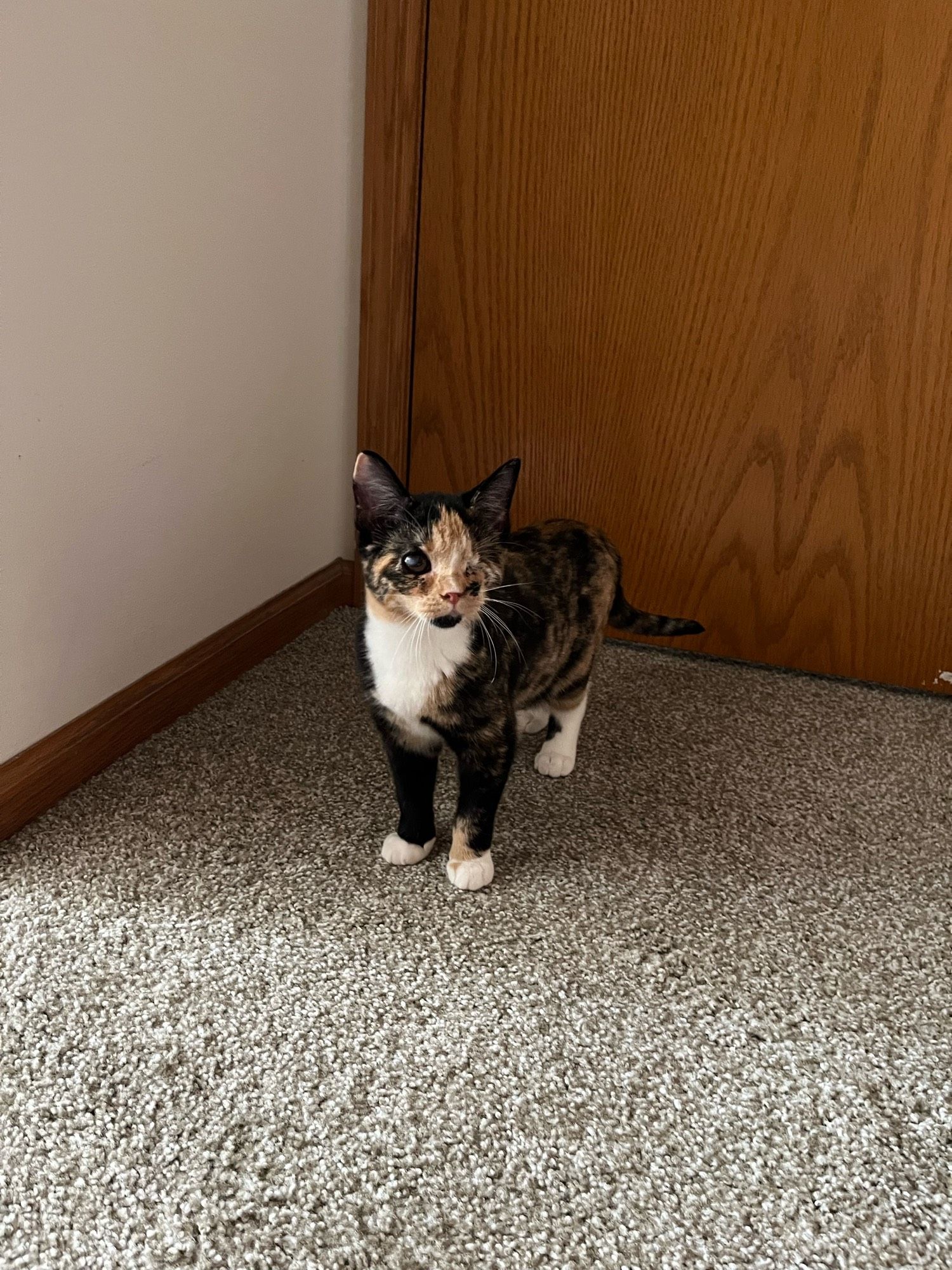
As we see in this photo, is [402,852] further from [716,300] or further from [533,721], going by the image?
[716,300]

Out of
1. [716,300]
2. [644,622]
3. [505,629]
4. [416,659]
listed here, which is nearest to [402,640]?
[416,659]

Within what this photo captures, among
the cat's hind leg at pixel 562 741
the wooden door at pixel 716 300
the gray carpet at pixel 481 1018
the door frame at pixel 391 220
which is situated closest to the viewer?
the gray carpet at pixel 481 1018

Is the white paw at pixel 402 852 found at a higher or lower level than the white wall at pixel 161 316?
lower

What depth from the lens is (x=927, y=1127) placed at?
918 mm

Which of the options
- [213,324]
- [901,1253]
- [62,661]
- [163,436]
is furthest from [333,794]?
[901,1253]

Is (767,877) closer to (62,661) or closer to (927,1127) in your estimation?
(927,1127)

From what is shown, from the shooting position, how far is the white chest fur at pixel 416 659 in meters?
1.13

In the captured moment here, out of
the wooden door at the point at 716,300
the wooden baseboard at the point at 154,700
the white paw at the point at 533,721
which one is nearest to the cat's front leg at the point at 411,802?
the white paw at the point at 533,721

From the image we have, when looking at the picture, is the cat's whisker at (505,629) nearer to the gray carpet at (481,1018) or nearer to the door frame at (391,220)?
the gray carpet at (481,1018)

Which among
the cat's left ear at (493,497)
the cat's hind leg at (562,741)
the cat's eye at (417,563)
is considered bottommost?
the cat's hind leg at (562,741)

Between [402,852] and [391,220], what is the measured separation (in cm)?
114

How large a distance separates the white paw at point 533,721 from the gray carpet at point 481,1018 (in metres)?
0.08

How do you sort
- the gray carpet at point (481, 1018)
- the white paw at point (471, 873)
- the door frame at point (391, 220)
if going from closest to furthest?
the gray carpet at point (481, 1018), the white paw at point (471, 873), the door frame at point (391, 220)

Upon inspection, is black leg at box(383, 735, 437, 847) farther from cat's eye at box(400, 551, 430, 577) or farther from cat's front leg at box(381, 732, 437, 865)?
cat's eye at box(400, 551, 430, 577)
